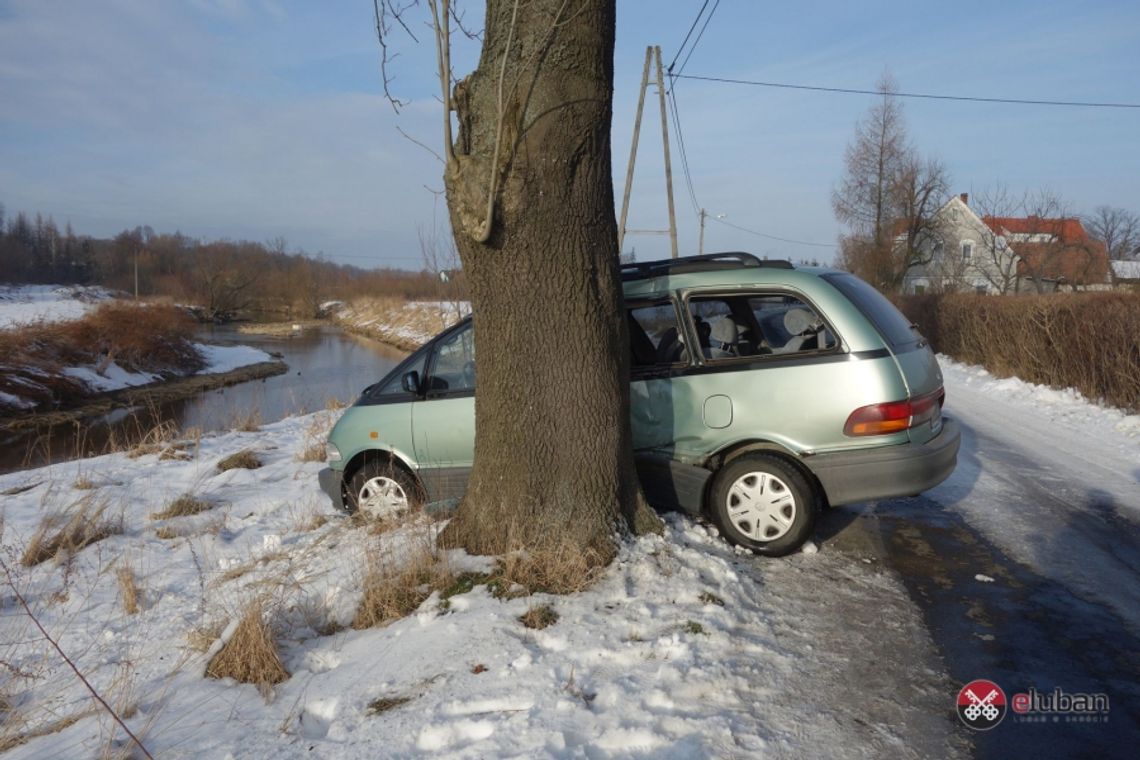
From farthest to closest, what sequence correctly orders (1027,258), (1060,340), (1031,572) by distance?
(1027,258), (1060,340), (1031,572)

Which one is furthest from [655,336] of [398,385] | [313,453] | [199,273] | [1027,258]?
[199,273]

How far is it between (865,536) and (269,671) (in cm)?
379

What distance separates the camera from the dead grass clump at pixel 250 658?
358cm

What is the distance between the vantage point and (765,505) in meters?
4.93

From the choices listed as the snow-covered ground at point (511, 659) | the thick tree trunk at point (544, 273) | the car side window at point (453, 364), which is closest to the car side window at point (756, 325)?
the thick tree trunk at point (544, 273)

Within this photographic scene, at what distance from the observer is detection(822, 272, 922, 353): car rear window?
5.11 m

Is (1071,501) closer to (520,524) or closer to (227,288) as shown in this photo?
(520,524)

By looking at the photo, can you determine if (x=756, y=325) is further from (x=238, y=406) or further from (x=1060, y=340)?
(x=238, y=406)

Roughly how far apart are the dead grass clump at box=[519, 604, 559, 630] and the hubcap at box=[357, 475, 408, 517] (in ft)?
7.39

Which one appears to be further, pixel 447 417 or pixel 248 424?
pixel 248 424

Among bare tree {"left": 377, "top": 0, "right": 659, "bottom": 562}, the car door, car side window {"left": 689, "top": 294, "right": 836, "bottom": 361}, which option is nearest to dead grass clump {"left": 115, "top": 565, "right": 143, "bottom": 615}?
the car door

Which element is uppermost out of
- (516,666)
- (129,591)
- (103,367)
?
(516,666)

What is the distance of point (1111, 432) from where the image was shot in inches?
373

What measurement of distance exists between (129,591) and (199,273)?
2979 inches
